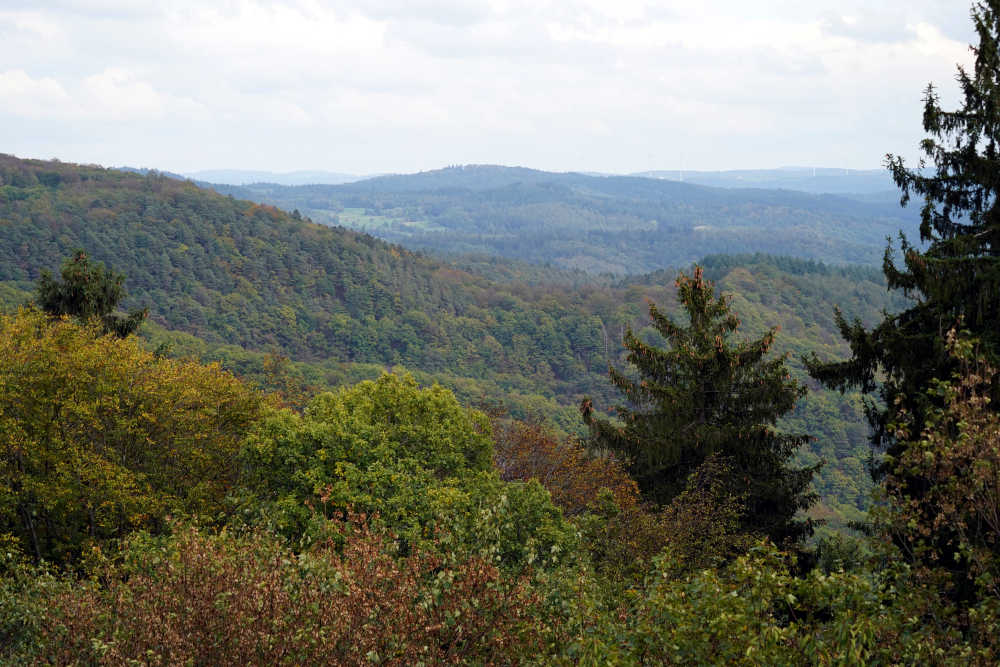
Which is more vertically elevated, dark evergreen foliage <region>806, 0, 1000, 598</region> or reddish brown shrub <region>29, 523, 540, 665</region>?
dark evergreen foliage <region>806, 0, 1000, 598</region>

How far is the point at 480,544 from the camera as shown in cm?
1086

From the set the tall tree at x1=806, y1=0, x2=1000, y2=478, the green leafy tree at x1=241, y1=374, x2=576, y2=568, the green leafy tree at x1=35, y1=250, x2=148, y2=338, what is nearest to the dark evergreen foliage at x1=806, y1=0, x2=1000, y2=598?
the tall tree at x1=806, y1=0, x2=1000, y2=478

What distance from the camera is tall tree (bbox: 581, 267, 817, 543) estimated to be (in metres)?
20.7

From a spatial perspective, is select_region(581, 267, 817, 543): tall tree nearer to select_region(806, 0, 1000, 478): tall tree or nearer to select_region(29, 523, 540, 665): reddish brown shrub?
select_region(806, 0, 1000, 478): tall tree

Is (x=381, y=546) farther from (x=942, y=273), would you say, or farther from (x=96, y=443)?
(x=96, y=443)

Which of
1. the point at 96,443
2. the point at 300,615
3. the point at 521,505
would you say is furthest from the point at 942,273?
the point at 96,443

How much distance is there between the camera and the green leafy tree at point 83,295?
31438mm

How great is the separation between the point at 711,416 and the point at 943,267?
9.47 meters

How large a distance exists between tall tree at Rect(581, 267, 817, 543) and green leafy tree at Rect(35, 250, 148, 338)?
21.4 m

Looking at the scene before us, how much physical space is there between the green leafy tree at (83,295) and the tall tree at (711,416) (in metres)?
21.4

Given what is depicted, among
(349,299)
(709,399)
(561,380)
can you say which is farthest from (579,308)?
(709,399)

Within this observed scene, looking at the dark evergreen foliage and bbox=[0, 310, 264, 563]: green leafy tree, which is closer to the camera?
the dark evergreen foliage

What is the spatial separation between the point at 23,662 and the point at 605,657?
723cm

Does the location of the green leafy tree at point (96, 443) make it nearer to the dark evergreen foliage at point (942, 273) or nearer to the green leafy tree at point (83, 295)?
the green leafy tree at point (83, 295)
